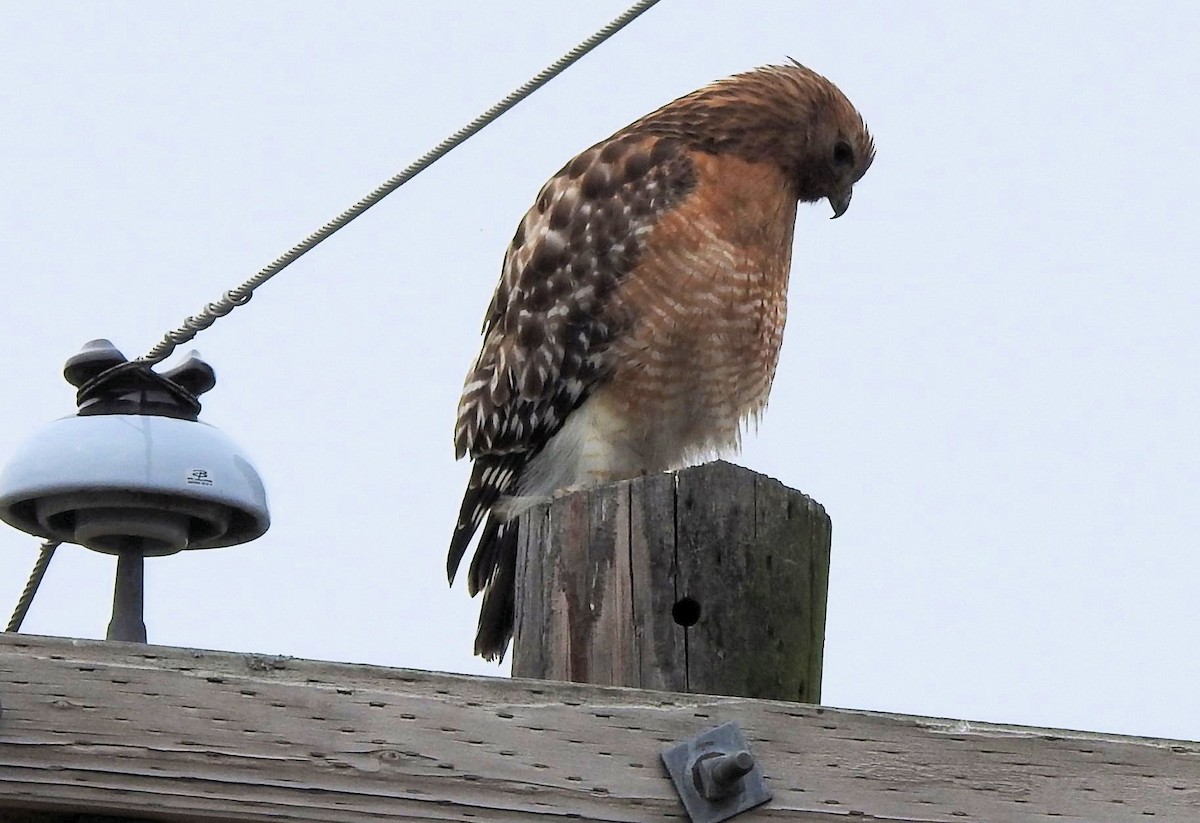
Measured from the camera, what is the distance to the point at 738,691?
1.91 m

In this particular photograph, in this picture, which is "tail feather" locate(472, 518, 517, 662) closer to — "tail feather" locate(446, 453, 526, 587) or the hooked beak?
"tail feather" locate(446, 453, 526, 587)

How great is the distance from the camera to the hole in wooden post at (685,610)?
1.96m

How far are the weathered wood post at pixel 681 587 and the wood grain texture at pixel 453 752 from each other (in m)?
0.30

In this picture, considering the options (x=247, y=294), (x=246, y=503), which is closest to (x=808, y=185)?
(x=247, y=294)

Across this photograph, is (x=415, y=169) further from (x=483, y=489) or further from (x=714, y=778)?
(x=714, y=778)

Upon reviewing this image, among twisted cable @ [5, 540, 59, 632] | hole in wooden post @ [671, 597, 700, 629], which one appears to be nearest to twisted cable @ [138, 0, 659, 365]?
twisted cable @ [5, 540, 59, 632]

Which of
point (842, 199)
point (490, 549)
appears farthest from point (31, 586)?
point (842, 199)

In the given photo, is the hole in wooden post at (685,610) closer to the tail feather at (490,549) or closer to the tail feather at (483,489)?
the tail feather at (490,549)

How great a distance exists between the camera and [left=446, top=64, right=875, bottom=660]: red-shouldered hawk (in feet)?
13.4

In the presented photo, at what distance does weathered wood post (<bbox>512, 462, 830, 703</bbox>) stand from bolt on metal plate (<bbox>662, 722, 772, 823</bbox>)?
0.31 metres

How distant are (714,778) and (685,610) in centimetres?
44

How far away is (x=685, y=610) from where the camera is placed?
197 centimetres

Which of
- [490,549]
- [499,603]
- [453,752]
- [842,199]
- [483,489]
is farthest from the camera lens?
[842,199]

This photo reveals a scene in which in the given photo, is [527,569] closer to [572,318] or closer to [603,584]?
[603,584]
